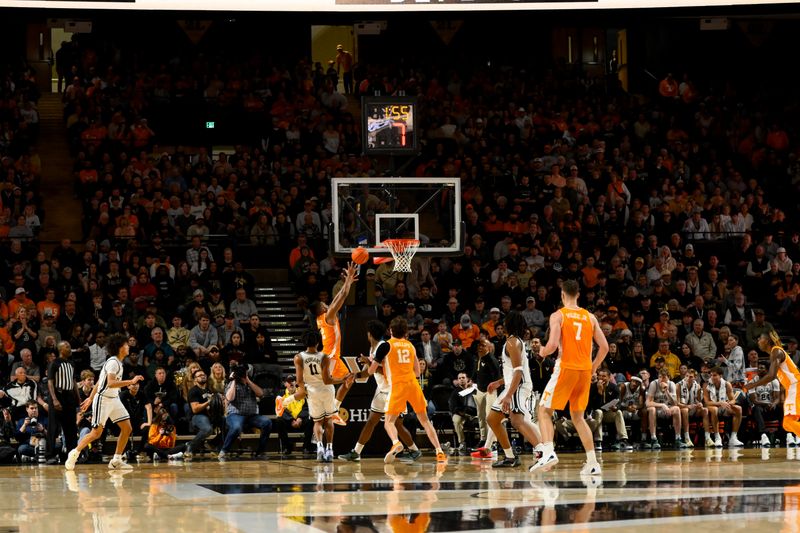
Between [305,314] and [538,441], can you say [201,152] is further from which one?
[538,441]

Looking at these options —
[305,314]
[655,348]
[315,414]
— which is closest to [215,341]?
[305,314]

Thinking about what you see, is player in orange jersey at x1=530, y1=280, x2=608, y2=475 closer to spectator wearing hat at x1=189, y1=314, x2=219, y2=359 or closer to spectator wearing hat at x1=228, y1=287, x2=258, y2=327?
spectator wearing hat at x1=189, y1=314, x2=219, y2=359

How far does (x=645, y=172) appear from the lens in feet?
88.8

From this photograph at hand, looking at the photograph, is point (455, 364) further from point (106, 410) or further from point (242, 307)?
point (106, 410)

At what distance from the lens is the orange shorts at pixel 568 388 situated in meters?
12.5

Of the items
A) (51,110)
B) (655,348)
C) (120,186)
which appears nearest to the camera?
(655,348)

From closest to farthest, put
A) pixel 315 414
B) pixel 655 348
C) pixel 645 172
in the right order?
1. pixel 315 414
2. pixel 655 348
3. pixel 645 172

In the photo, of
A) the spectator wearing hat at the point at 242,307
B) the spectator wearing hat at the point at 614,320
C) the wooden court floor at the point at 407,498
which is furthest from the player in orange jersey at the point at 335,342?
the spectator wearing hat at the point at 614,320

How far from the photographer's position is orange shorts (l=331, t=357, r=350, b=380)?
15959 millimetres

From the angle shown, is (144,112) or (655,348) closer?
(655,348)

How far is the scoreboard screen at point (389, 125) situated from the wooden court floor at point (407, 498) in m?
5.16

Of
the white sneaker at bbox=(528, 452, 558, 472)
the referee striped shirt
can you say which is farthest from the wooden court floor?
the referee striped shirt

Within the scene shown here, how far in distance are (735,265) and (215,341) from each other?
36.3ft

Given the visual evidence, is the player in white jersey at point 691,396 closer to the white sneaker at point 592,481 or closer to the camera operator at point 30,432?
the white sneaker at point 592,481
